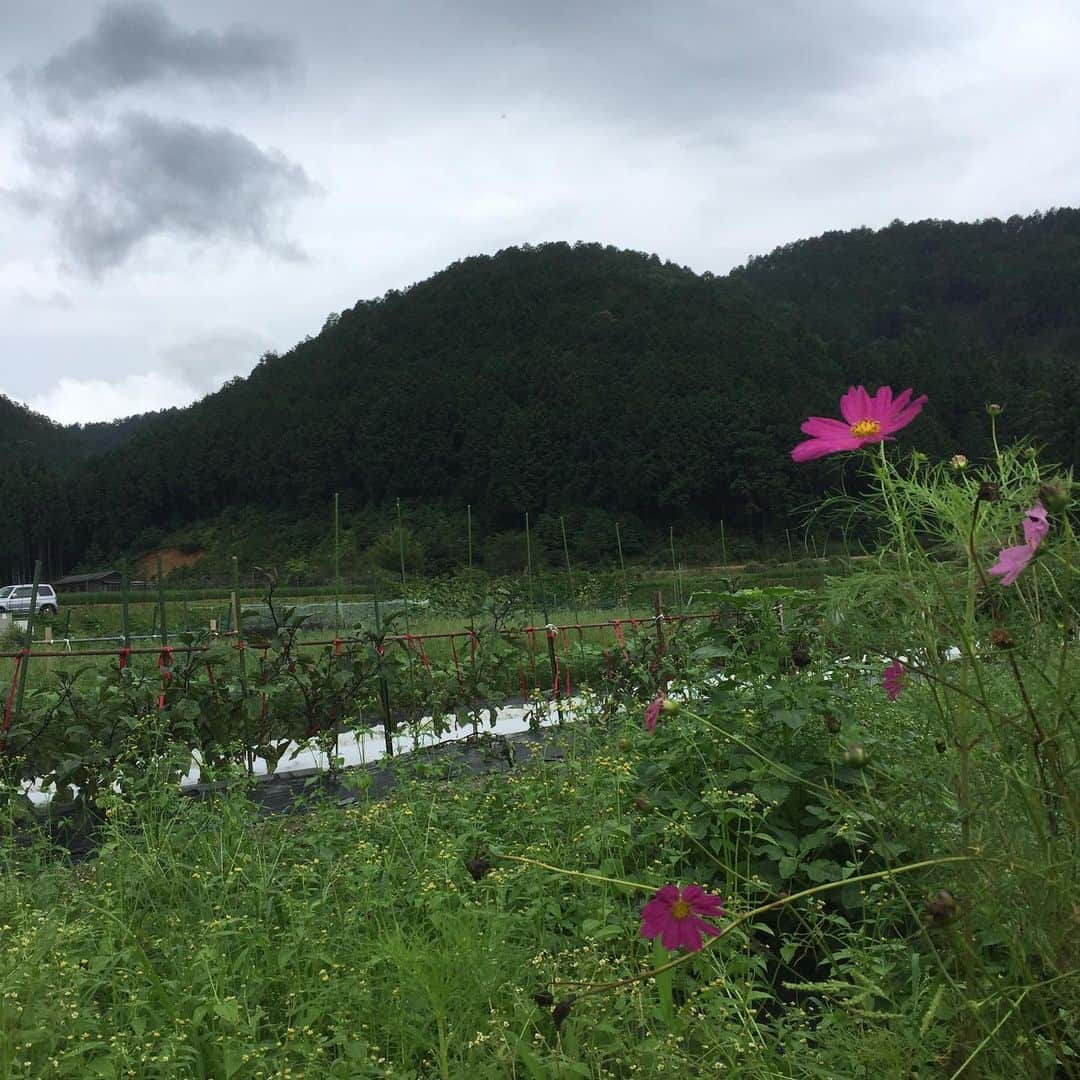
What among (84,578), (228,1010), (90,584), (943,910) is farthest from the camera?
(90,584)

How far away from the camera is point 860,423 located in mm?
1170

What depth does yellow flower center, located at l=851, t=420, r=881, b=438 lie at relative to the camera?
1134mm

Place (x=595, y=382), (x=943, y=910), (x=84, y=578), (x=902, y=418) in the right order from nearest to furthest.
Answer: (x=943, y=910)
(x=902, y=418)
(x=84, y=578)
(x=595, y=382)

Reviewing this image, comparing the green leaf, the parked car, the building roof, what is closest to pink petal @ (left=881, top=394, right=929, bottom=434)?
the green leaf

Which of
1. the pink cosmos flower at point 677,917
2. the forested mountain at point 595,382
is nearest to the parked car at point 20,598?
the forested mountain at point 595,382

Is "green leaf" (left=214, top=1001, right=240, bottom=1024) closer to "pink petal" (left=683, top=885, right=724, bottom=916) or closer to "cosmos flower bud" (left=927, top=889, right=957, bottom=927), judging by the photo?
"pink petal" (left=683, top=885, right=724, bottom=916)

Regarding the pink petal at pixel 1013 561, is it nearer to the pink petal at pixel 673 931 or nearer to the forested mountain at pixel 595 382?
the pink petal at pixel 673 931

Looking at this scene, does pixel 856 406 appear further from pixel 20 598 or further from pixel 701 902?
pixel 20 598

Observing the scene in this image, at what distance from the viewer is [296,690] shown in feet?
16.4

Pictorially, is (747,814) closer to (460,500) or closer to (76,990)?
(76,990)

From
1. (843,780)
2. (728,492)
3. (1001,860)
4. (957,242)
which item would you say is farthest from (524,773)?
(957,242)

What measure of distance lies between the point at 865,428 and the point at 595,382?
55137 millimetres

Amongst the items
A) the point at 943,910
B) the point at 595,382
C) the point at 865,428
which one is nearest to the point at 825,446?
the point at 865,428

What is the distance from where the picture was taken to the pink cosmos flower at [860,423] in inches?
43.9
